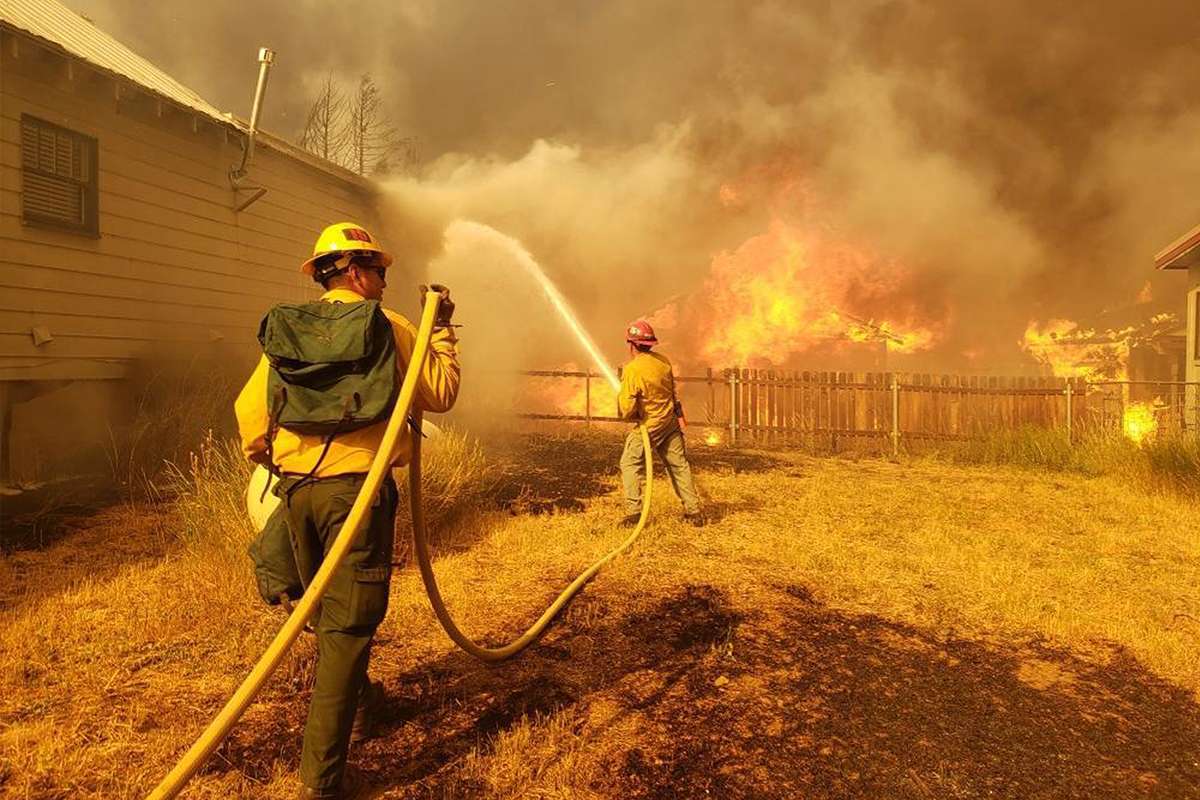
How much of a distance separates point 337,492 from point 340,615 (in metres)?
0.42

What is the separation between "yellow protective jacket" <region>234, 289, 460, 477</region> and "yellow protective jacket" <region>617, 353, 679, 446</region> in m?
3.81

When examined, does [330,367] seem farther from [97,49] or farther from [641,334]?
[97,49]

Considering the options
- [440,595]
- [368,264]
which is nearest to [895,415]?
[440,595]

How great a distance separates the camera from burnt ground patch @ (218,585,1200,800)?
2531 millimetres

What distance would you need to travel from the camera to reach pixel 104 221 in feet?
27.4

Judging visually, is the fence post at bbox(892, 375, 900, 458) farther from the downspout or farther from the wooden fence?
the downspout

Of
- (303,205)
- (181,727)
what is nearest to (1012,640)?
(181,727)

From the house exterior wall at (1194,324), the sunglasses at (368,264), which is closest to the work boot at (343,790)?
the sunglasses at (368,264)

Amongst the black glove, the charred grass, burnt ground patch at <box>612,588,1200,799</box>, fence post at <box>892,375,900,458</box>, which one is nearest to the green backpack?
the black glove

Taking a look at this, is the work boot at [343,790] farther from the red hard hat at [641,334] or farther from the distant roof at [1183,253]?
the distant roof at [1183,253]

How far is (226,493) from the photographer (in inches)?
197

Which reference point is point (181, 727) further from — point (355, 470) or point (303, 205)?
point (303, 205)

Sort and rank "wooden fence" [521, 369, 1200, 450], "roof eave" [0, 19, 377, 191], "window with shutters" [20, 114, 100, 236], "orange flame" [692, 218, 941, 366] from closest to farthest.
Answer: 1. "roof eave" [0, 19, 377, 191]
2. "window with shutters" [20, 114, 100, 236]
3. "wooden fence" [521, 369, 1200, 450]
4. "orange flame" [692, 218, 941, 366]

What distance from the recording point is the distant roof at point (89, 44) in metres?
7.60
